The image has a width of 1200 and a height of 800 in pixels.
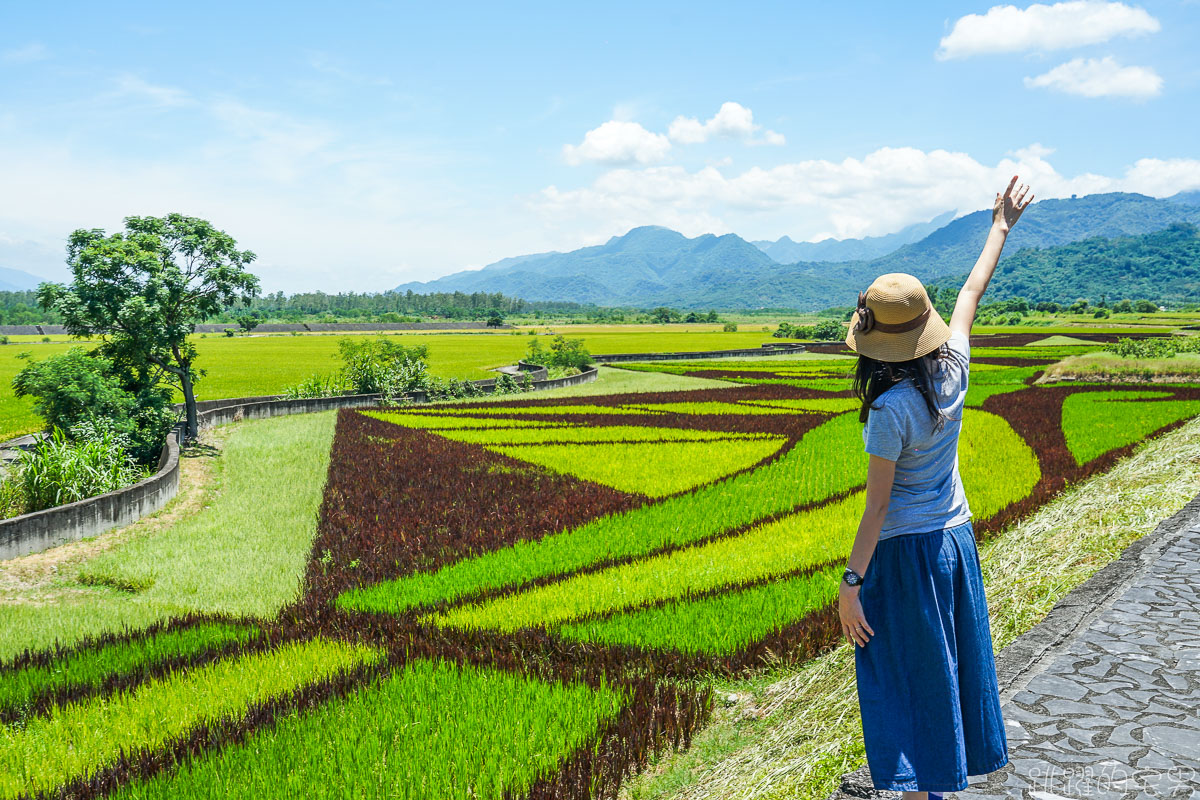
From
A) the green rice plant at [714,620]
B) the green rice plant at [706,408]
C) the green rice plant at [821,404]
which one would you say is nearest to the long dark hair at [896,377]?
the green rice plant at [714,620]

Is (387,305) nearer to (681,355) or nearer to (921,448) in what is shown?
(681,355)

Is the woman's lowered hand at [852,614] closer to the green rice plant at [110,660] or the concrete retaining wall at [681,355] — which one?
the green rice plant at [110,660]

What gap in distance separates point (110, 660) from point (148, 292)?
499 inches

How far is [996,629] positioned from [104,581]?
922 cm

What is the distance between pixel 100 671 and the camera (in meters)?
5.79

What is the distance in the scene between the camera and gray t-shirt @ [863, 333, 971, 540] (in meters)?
2.46

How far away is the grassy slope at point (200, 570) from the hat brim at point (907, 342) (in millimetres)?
6617

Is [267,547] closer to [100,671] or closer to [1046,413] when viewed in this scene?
[100,671]

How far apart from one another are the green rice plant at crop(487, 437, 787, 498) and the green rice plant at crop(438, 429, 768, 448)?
642mm

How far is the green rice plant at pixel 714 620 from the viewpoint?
564cm

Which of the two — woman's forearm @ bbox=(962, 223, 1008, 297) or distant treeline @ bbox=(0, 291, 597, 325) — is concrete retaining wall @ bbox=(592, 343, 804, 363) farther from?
distant treeline @ bbox=(0, 291, 597, 325)

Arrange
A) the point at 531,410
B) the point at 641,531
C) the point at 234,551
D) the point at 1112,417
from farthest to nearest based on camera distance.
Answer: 1. the point at 531,410
2. the point at 1112,417
3. the point at 234,551
4. the point at 641,531

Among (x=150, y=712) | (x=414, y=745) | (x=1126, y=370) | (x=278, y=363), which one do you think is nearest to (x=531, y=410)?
(x=150, y=712)

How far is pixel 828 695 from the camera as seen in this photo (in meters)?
4.55
